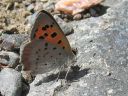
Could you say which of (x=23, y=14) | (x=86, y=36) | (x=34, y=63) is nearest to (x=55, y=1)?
(x=23, y=14)

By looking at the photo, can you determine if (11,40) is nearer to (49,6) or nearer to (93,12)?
(49,6)

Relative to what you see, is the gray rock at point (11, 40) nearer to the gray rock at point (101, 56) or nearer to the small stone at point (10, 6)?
the gray rock at point (101, 56)

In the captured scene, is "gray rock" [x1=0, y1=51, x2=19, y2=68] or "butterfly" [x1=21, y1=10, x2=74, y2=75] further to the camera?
"gray rock" [x1=0, y1=51, x2=19, y2=68]

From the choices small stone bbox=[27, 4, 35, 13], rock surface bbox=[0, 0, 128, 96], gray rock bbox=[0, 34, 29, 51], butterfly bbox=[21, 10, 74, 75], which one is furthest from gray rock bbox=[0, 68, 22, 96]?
small stone bbox=[27, 4, 35, 13]

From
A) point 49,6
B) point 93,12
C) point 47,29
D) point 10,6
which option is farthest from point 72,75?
point 10,6

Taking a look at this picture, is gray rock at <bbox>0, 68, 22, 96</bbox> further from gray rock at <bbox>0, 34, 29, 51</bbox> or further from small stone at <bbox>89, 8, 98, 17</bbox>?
small stone at <bbox>89, 8, 98, 17</bbox>

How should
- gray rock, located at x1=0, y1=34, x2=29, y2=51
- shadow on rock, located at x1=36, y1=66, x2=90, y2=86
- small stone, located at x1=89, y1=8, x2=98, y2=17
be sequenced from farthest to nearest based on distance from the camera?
small stone, located at x1=89, y1=8, x2=98, y2=17, gray rock, located at x1=0, y1=34, x2=29, y2=51, shadow on rock, located at x1=36, y1=66, x2=90, y2=86

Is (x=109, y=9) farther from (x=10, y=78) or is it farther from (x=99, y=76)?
(x=10, y=78)
